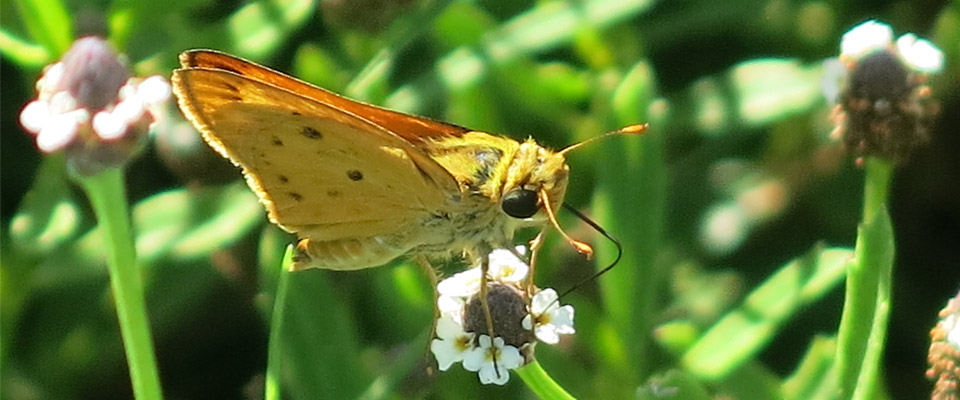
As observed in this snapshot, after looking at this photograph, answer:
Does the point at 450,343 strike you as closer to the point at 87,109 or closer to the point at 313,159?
the point at 313,159

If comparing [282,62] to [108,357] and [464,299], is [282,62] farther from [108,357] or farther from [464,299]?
[464,299]

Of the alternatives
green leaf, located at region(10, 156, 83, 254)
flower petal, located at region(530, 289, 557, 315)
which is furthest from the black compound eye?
green leaf, located at region(10, 156, 83, 254)

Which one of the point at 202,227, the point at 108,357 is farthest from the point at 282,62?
the point at 108,357

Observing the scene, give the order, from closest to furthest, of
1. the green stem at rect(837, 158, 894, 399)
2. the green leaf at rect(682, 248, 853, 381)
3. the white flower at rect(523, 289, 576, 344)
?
the green stem at rect(837, 158, 894, 399) → the white flower at rect(523, 289, 576, 344) → the green leaf at rect(682, 248, 853, 381)

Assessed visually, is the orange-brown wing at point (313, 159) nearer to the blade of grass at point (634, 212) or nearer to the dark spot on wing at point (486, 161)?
the dark spot on wing at point (486, 161)

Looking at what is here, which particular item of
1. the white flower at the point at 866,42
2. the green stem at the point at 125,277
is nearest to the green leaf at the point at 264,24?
the green stem at the point at 125,277

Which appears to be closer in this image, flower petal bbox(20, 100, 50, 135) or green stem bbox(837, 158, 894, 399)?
green stem bbox(837, 158, 894, 399)

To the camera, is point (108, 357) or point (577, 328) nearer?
point (577, 328)

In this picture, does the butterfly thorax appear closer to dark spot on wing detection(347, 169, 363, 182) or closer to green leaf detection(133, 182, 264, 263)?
dark spot on wing detection(347, 169, 363, 182)

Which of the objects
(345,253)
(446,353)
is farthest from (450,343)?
(345,253)
